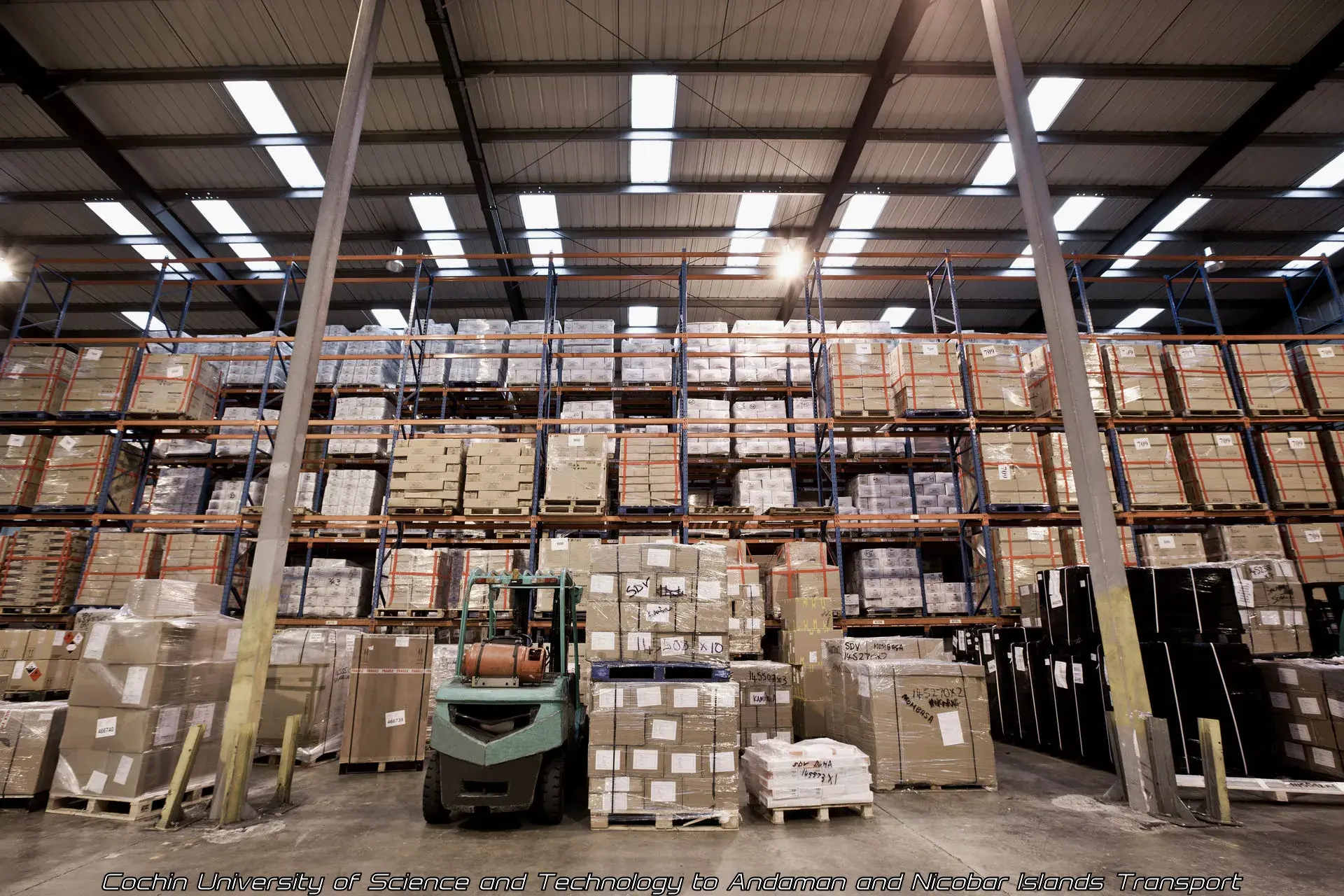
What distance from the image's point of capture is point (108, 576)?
9.47 m

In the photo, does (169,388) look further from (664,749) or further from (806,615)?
(806,615)

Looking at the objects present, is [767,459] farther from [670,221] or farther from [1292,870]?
[1292,870]

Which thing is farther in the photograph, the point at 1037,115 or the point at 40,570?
the point at 1037,115

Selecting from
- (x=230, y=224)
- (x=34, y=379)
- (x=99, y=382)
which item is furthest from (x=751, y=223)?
(x=34, y=379)

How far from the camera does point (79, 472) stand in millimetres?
10102

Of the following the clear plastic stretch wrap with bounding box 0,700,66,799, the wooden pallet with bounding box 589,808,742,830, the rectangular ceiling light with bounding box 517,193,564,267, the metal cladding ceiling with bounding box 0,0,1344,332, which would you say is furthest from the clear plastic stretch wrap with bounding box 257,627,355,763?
the metal cladding ceiling with bounding box 0,0,1344,332

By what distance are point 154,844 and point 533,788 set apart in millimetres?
2585

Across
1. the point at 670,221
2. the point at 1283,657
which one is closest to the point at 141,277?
the point at 670,221

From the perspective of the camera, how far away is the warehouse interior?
4.70m

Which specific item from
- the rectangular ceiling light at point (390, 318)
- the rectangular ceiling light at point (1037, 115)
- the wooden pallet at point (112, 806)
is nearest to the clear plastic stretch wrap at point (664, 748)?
the wooden pallet at point (112, 806)

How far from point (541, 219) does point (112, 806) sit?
10.7m

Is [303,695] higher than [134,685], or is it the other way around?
[134,685]

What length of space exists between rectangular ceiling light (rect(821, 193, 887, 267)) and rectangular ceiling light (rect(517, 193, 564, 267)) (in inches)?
212

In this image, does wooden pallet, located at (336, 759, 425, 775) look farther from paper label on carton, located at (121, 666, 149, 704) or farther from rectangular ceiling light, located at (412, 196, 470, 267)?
rectangular ceiling light, located at (412, 196, 470, 267)
